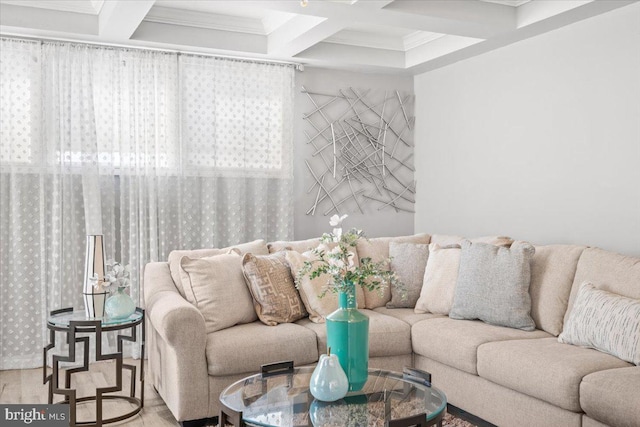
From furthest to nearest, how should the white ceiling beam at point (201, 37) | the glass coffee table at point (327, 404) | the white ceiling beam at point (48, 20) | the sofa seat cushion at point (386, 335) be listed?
the white ceiling beam at point (201, 37)
the white ceiling beam at point (48, 20)
the sofa seat cushion at point (386, 335)
the glass coffee table at point (327, 404)

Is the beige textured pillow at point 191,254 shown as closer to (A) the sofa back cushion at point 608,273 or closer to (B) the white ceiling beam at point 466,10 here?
(B) the white ceiling beam at point 466,10

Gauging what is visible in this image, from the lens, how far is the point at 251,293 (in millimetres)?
4000

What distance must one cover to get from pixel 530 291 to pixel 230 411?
83.2 inches

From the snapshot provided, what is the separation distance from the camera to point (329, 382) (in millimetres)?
2613

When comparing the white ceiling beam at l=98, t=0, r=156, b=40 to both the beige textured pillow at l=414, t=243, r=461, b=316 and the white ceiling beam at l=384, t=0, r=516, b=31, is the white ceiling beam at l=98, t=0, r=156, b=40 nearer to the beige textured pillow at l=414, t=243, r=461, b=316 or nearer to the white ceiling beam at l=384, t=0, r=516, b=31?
the white ceiling beam at l=384, t=0, r=516, b=31

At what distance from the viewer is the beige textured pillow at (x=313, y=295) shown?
4.05m

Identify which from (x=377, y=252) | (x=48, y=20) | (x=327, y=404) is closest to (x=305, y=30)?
(x=377, y=252)

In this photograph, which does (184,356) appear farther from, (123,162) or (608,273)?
(608,273)

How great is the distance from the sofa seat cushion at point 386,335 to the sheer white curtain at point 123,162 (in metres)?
1.69

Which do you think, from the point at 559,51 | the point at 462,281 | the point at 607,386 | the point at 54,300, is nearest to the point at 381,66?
the point at 559,51

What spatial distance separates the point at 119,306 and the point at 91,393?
2.66 ft

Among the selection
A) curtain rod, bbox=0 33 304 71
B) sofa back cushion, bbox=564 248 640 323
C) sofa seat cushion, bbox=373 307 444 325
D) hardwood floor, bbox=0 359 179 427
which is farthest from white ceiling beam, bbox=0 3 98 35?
sofa back cushion, bbox=564 248 640 323

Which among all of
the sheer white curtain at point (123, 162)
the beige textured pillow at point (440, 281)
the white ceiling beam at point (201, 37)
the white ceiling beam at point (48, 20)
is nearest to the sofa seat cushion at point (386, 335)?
the beige textured pillow at point (440, 281)

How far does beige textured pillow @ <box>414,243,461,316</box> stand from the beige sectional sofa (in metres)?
0.07
